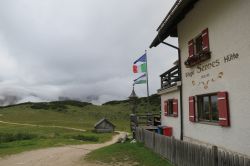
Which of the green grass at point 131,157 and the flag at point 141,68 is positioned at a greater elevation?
the flag at point 141,68

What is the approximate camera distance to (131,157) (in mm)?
14656

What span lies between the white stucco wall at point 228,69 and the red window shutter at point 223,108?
17 centimetres

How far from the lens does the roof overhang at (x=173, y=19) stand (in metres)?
12.2

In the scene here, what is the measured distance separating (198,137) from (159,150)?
6.58 feet

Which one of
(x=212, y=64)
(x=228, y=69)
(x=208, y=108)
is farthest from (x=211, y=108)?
(x=228, y=69)

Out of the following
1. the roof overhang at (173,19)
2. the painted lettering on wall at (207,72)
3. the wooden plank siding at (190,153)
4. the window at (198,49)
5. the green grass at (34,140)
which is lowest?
the green grass at (34,140)

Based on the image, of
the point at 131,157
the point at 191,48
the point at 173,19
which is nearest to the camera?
the point at 191,48

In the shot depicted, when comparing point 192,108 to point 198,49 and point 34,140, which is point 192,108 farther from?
point 34,140

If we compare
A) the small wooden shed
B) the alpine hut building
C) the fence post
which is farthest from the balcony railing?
the small wooden shed

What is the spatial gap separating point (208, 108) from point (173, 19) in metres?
4.64

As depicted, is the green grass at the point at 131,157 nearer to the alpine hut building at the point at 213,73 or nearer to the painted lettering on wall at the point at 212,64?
the alpine hut building at the point at 213,73

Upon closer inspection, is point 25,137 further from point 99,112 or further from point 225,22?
point 99,112

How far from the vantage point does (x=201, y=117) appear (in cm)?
1298

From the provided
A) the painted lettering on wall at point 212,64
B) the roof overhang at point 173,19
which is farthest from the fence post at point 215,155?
the roof overhang at point 173,19
